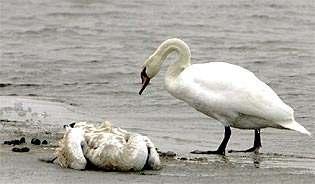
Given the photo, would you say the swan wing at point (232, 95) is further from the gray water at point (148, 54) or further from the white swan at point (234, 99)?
the gray water at point (148, 54)

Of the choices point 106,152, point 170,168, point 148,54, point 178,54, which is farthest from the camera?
point 148,54

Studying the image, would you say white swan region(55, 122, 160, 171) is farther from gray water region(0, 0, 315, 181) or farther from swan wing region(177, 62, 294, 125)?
swan wing region(177, 62, 294, 125)

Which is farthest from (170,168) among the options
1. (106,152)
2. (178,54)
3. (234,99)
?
(178,54)

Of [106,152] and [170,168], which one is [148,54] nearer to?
[170,168]

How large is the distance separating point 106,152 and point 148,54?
1237 cm

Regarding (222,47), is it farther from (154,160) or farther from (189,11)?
(154,160)

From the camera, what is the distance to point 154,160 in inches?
332

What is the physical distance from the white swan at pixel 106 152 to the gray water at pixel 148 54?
1595 millimetres

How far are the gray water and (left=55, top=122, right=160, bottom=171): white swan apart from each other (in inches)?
62.8

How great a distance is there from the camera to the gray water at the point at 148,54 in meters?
12.7

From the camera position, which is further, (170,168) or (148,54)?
(148,54)

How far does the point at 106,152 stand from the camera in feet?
27.2

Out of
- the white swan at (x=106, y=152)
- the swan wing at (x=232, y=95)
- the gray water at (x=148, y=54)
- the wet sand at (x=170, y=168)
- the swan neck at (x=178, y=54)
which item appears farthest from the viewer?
the gray water at (x=148, y=54)

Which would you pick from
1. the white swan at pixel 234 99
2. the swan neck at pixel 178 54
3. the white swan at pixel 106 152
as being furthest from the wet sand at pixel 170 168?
the swan neck at pixel 178 54
